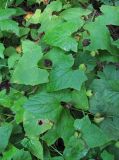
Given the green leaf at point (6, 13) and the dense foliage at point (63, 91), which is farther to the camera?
the green leaf at point (6, 13)

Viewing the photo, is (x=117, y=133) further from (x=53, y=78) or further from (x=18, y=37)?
(x=18, y=37)

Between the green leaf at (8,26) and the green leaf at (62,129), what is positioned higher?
the green leaf at (8,26)

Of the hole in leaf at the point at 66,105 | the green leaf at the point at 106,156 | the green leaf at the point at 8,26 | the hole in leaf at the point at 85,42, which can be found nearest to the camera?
the green leaf at the point at 106,156

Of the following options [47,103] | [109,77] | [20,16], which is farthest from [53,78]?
[20,16]

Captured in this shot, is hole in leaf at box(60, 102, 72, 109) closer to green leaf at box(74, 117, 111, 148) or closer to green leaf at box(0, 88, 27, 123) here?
green leaf at box(74, 117, 111, 148)

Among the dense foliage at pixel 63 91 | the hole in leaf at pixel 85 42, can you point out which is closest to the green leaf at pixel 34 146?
the dense foliage at pixel 63 91

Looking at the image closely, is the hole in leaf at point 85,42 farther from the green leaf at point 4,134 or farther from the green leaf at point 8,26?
the green leaf at point 4,134

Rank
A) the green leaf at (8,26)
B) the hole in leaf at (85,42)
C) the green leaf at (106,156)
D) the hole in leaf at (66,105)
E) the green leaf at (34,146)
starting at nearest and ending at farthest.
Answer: the green leaf at (106,156)
the green leaf at (34,146)
the hole in leaf at (66,105)
the hole in leaf at (85,42)
the green leaf at (8,26)

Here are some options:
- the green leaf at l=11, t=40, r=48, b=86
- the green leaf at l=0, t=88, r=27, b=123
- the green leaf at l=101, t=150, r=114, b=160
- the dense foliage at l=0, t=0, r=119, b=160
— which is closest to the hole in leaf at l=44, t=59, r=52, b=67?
the dense foliage at l=0, t=0, r=119, b=160

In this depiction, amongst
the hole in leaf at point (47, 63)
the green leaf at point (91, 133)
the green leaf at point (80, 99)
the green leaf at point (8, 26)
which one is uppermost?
the green leaf at point (8, 26)
